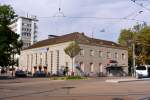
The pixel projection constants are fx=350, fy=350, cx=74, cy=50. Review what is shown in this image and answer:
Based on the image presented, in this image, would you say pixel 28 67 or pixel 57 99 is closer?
pixel 57 99

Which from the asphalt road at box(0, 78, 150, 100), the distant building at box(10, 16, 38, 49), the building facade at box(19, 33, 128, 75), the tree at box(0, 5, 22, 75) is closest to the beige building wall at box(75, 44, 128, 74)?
the building facade at box(19, 33, 128, 75)

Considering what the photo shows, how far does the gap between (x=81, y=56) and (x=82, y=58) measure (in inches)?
21.0

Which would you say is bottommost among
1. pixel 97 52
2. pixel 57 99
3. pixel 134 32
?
pixel 57 99

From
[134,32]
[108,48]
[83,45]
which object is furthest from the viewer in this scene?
[134,32]

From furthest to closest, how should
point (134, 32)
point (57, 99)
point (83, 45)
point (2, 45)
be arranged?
point (134, 32), point (83, 45), point (2, 45), point (57, 99)

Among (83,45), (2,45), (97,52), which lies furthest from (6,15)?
(97,52)

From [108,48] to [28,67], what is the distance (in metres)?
24.0

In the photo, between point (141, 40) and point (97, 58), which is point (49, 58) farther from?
point (141, 40)

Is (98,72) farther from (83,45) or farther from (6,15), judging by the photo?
(6,15)

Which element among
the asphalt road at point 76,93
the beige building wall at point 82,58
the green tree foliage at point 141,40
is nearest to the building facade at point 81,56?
the beige building wall at point 82,58

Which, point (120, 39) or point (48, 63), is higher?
point (120, 39)

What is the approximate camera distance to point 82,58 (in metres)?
73.1

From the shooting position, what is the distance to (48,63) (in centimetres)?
8131

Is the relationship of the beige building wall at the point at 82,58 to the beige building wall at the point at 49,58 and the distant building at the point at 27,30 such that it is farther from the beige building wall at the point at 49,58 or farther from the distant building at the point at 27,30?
the distant building at the point at 27,30
